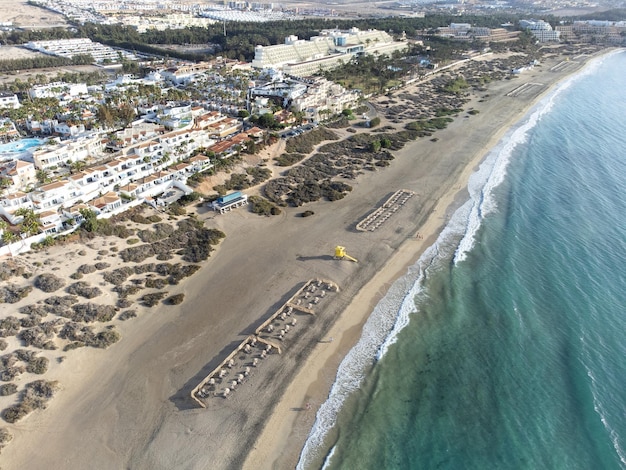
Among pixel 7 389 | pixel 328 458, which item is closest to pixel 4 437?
pixel 7 389

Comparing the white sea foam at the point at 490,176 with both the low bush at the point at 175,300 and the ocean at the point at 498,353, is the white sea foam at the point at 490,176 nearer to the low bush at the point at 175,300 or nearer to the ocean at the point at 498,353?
the ocean at the point at 498,353

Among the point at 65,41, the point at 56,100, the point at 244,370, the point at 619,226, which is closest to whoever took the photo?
the point at 244,370

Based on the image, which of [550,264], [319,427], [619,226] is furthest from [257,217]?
[619,226]

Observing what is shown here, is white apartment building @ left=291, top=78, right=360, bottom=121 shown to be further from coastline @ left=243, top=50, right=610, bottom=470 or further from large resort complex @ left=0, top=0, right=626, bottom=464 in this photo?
coastline @ left=243, top=50, right=610, bottom=470

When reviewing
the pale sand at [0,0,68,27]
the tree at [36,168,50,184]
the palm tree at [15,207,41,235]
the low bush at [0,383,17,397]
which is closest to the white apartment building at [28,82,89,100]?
the tree at [36,168,50,184]

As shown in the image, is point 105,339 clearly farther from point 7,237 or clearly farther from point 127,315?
point 7,237

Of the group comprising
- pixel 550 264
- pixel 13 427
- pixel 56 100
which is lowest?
pixel 13 427

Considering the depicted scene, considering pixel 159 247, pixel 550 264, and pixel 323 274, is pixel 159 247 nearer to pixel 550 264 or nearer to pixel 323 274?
pixel 323 274
